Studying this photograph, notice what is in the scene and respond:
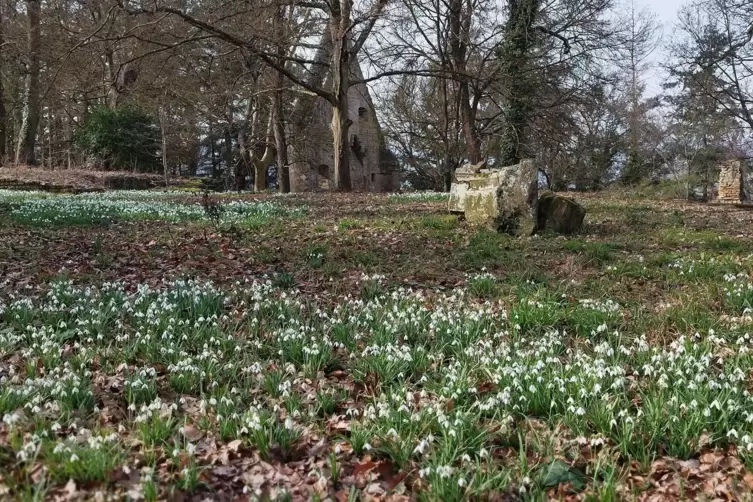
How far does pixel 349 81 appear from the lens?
21062 mm

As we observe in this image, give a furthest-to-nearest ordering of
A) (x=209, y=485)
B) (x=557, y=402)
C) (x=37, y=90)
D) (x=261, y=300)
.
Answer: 1. (x=37, y=90)
2. (x=261, y=300)
3. (x=557, y=402)
4. (x=209, y=485)

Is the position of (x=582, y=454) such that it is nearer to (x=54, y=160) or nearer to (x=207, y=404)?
(x=207, y=404)

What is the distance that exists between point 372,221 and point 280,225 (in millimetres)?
1834

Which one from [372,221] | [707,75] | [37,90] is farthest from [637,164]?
[37,90]

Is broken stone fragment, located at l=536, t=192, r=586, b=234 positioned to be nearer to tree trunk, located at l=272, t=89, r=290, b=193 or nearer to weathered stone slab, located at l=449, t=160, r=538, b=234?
weathered stone slab, located at l=449, t=160, r=538, b=234

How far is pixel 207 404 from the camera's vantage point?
3.27 m

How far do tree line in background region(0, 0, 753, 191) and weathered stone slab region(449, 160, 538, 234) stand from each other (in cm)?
1018

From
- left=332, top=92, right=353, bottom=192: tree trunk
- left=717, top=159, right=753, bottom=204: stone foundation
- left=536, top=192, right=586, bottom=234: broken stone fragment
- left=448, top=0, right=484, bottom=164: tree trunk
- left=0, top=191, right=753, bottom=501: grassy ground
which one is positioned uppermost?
left=448, top=0, right=484, bottom=164: tree trunk

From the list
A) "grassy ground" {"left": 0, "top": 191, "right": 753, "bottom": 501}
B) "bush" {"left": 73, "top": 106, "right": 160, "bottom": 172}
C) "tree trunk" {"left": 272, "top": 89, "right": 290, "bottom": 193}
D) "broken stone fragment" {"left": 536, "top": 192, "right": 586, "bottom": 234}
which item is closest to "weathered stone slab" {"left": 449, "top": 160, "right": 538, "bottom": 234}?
"broken stone fragment" {"left": 536, "top": 192, "right": 586, "bottom": 234}

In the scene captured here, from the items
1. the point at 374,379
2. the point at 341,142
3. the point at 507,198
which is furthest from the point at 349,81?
the point at 374,379

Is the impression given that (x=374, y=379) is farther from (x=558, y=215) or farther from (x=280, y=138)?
(x=280, y=138)

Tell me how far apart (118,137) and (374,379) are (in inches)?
1183

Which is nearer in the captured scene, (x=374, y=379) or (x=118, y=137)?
(x=374, y=379)

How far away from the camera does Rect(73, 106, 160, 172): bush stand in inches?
1158
